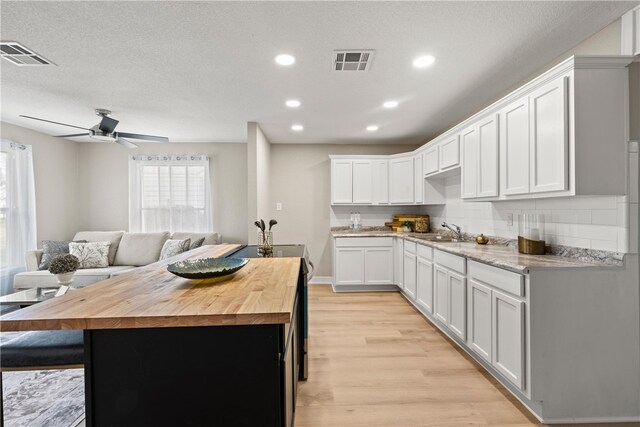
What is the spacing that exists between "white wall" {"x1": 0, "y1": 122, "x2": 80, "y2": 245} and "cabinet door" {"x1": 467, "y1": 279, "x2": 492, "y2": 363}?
590 centimetres

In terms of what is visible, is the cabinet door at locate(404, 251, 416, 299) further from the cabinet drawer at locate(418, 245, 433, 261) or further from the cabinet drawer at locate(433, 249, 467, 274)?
the cabinet drawer at locate(433, 249, 467, 274)

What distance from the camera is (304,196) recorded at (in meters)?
5.29

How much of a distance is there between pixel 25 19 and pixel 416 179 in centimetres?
437

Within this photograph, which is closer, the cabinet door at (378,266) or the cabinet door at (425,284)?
the cabinet door at (425,284)

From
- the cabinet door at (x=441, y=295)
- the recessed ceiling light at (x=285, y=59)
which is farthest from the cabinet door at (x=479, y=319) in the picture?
the recessed ceiling light at (x=285, y=59)

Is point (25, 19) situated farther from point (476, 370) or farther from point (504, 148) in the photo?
point (476, 370)

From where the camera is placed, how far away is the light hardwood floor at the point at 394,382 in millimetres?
1858

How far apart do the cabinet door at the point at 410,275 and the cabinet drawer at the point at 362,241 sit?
493 millimetres

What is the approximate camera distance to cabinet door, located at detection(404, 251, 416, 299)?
12.6 ft

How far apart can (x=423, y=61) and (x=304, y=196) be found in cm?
322

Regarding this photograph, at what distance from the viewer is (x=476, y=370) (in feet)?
7.86

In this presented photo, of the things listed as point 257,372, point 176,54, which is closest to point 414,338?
point 257,372

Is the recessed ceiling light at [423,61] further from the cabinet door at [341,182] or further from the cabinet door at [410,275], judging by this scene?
the cabinet door at [341,182]

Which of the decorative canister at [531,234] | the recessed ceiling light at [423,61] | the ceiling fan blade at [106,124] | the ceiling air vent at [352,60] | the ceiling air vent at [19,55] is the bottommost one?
the decorative canister at [531,234]
